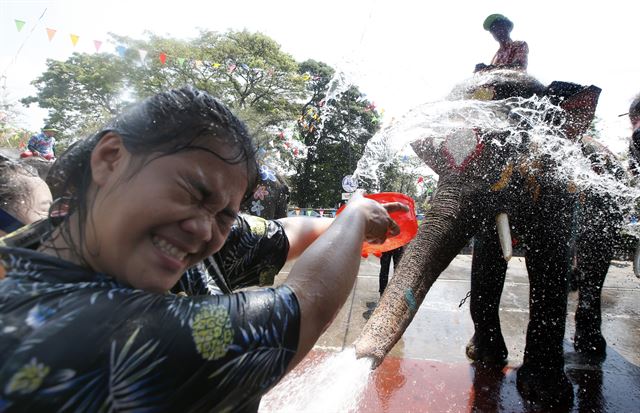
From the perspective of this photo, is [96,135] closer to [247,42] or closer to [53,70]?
[247,42]

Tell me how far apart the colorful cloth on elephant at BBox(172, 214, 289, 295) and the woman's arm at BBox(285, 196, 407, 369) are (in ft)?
1.36

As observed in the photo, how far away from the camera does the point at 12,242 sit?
32.4 inches

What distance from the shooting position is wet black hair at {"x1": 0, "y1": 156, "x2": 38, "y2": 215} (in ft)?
6.63

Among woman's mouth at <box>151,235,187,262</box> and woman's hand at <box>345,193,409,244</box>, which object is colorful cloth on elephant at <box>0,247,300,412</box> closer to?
woman's mouth at <box>151,235,187,262</box>

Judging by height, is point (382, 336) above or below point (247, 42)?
below

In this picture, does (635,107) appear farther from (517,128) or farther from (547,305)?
(547,305)

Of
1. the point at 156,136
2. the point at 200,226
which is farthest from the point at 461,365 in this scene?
the point at 156,136

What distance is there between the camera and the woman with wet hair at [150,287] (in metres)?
0.63

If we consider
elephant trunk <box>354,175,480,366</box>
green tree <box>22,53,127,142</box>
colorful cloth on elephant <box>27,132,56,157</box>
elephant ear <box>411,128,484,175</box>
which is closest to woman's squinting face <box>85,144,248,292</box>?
elephant trunk <box>354,175,480,366</box>

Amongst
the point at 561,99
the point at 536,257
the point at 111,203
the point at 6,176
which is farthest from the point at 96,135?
the point at 561,99

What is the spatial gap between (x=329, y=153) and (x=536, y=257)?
22.2 m

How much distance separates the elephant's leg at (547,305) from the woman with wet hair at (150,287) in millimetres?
2480

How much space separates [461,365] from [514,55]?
3.03 meters

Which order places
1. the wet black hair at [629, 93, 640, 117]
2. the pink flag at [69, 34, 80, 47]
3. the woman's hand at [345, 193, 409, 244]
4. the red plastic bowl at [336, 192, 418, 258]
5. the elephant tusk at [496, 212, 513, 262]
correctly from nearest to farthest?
the woman's hand at [345, 193, 409, 244] < the red plastic bowl at [336, 192, 418, 258] < the elephant tusk at [496, 212, 513, 262] < the wet black hair at [629, 93, 640, 117] < the pink flag at [69, 34, 80, 47]
